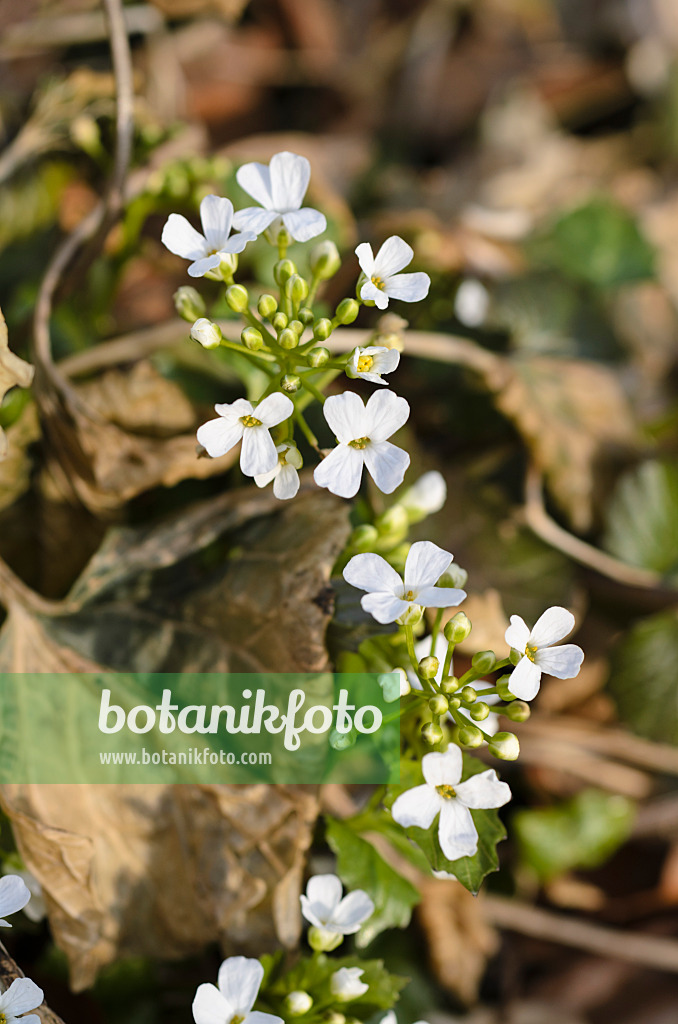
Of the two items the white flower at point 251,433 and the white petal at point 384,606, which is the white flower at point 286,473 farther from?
the white petal at point 384,606

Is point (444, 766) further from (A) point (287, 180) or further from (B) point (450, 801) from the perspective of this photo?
(A) point (287, 180)

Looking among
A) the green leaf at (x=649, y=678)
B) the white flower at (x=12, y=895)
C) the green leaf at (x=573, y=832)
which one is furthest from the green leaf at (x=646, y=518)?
the white flower at (x=12, y=895)

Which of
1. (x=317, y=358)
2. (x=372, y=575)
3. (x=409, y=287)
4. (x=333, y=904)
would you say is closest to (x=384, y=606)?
(x=372, y=575)

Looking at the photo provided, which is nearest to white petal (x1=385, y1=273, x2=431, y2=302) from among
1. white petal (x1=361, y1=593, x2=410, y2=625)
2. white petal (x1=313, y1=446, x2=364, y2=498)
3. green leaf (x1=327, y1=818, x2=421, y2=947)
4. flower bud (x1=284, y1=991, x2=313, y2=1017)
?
white petal (x1=313, y1=446, x2=364, y2=498)

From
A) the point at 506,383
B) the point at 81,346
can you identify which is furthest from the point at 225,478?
the point at 506,383

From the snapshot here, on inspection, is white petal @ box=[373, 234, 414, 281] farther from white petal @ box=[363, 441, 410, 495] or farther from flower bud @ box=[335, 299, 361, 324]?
white petal @ box=[363, 441, 410, 495]

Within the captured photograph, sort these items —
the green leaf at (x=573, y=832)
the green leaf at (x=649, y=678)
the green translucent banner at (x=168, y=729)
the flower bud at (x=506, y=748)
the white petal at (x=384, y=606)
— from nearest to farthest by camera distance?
the white petal at (x=384, y=606)
the flower bud at (x=506, y=748)
the green translucent banner at (x=168, y=729)
the green leaf at (x=649, y=678)
the green leaf at (x=573, y=832)

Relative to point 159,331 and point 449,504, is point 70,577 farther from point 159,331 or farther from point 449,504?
point 449,504
